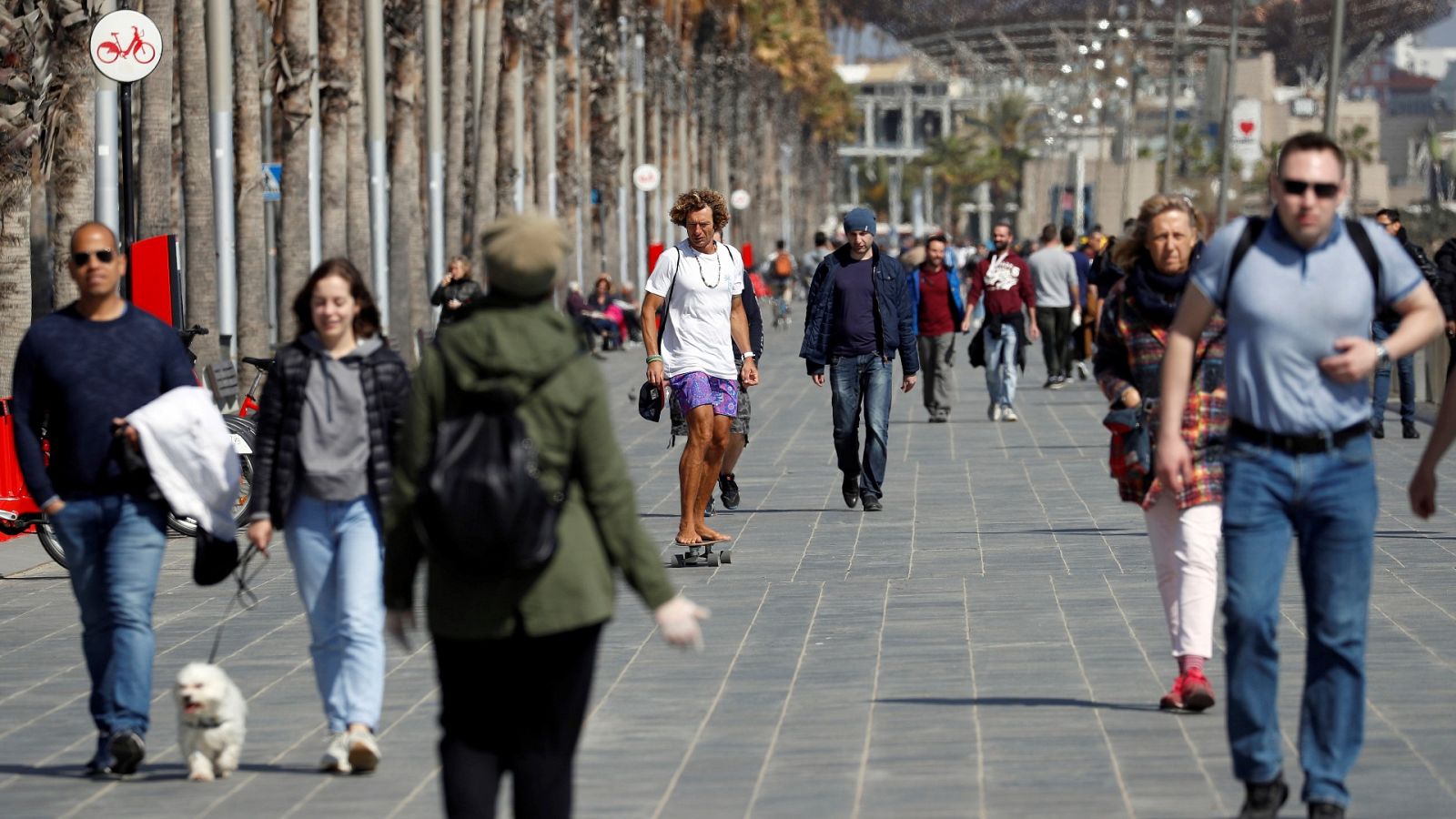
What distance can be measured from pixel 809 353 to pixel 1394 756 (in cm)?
763

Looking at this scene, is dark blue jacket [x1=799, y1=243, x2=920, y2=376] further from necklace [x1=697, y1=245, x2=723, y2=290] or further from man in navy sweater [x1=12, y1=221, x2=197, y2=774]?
man in navy sweater [x1=12, y1=221, x2=197, y2=774]

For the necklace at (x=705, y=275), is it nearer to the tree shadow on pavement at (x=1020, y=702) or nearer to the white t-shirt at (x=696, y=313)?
the white t-shirt at (x=696, y=313)

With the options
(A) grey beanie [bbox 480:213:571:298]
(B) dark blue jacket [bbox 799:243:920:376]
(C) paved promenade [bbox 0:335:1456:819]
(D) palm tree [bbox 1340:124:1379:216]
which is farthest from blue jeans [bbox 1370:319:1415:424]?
(D) palm tree [bbox 1340:124:1379:216]

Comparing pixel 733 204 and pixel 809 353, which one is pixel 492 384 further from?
pixel 733 204

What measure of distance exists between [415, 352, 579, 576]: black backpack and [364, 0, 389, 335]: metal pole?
26.0 m

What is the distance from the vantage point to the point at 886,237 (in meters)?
128

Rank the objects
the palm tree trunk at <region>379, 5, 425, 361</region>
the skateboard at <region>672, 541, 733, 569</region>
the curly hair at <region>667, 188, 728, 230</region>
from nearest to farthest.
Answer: the skateboard at <region>672, 541, 733, 569</region>
the curly hair at <region>667, 188, 728, 230</region>
the palm tree trunk at <region>379, 5, 425, 361</region>

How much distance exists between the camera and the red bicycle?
49.8ft

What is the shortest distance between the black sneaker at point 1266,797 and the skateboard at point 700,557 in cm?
→ 606

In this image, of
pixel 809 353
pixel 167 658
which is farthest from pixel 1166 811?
pixel 809 353

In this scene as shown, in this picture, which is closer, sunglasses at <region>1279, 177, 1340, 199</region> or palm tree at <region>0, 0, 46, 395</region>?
sunglasses at <region>1279, 177, 1340, 199</region>

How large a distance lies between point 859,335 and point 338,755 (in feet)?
25.5

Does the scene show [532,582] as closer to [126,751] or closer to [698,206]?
[126,751]

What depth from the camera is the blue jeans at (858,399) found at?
47.9 feet
